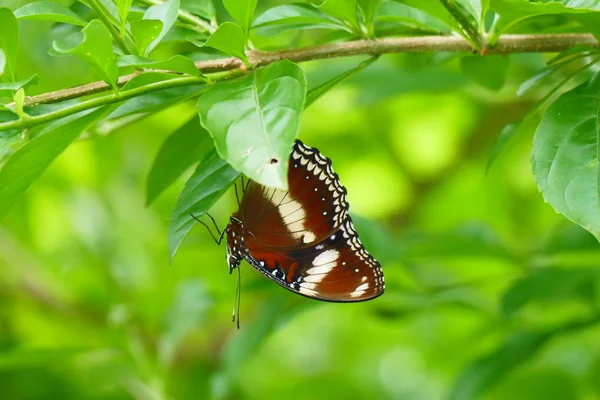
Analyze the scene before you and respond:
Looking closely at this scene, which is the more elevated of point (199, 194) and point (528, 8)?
point (528, 8)

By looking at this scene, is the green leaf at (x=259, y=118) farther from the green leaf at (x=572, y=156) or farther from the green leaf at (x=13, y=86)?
the green leaf at (x=572, y=156)

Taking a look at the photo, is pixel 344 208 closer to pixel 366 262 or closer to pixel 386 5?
pixel 366 262

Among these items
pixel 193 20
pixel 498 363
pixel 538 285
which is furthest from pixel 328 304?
pixel 193 20

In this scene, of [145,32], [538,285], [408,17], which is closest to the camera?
[145,32]

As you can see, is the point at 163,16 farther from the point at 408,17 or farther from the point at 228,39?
the point at 408,17

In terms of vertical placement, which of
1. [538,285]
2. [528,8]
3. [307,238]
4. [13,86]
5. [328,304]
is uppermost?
[528,8]

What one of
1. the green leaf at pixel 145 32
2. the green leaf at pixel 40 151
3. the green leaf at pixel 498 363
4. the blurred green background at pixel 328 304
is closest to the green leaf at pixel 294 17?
the green leaf at pixel 145 32
